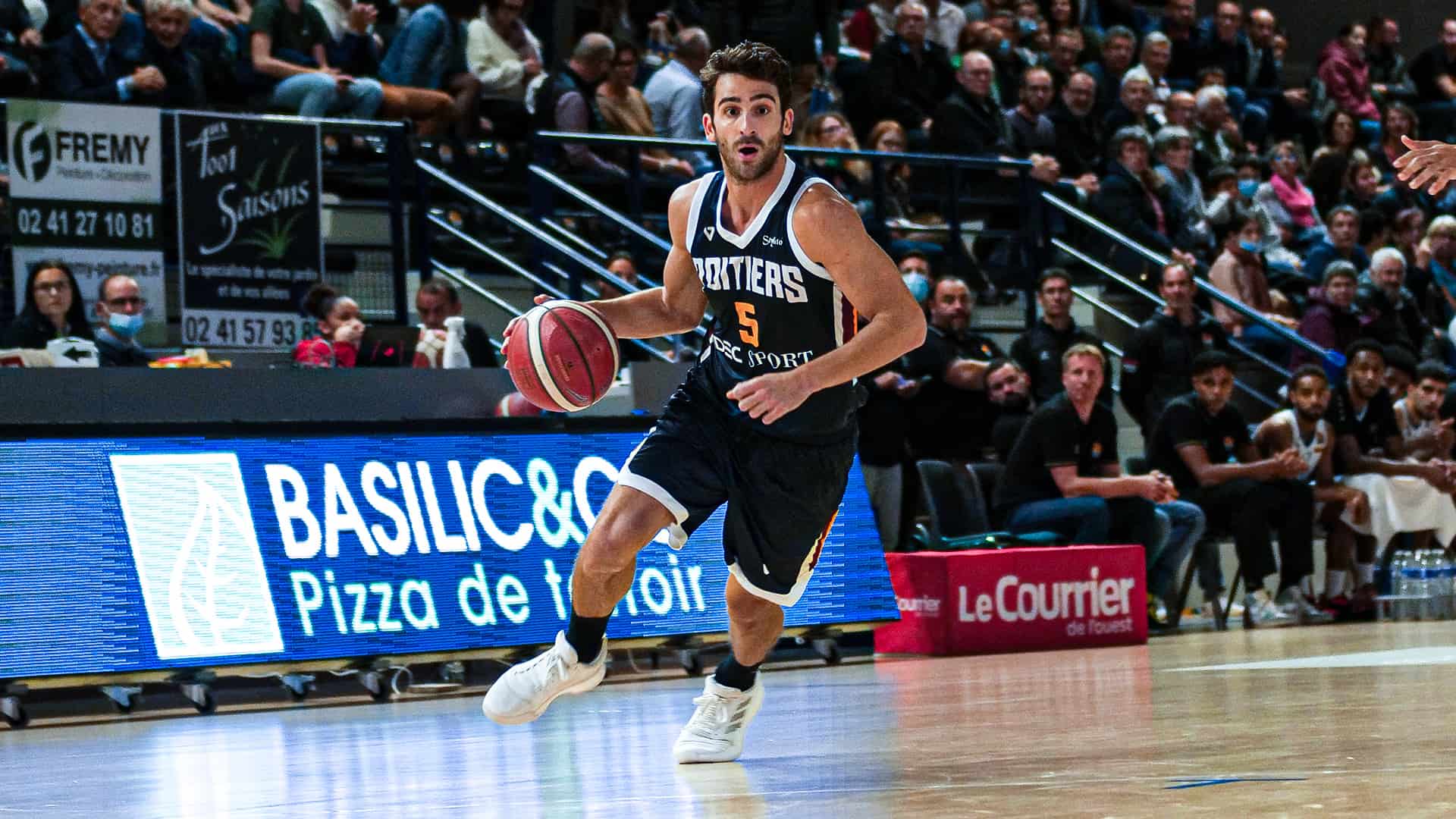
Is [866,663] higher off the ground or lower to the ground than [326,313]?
lower

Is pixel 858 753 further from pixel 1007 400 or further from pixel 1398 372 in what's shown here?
pixel 1398 372

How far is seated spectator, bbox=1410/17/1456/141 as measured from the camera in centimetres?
2167

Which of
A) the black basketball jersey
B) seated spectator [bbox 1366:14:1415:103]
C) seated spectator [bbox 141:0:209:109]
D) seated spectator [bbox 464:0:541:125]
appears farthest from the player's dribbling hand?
seated spectator [bbox 1366:14:1415:103]

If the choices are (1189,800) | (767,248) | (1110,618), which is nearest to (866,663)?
(1110,618)

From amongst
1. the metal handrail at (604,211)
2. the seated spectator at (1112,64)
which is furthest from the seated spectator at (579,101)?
the seated spectator at (1112,64)

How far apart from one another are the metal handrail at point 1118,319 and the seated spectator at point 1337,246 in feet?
6.61

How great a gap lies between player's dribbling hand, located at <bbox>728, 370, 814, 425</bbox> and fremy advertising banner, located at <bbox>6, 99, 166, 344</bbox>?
604cm

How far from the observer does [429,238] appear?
40.5 feet

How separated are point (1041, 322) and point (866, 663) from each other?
365cm

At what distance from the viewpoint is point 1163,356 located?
46.0 ft

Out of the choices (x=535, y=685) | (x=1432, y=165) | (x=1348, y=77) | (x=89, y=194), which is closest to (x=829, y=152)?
(x=89, y=194)

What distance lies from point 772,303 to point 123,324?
5493mm

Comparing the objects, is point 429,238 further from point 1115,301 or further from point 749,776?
point 749,776

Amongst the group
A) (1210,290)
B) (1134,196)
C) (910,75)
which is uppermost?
(910,75)
